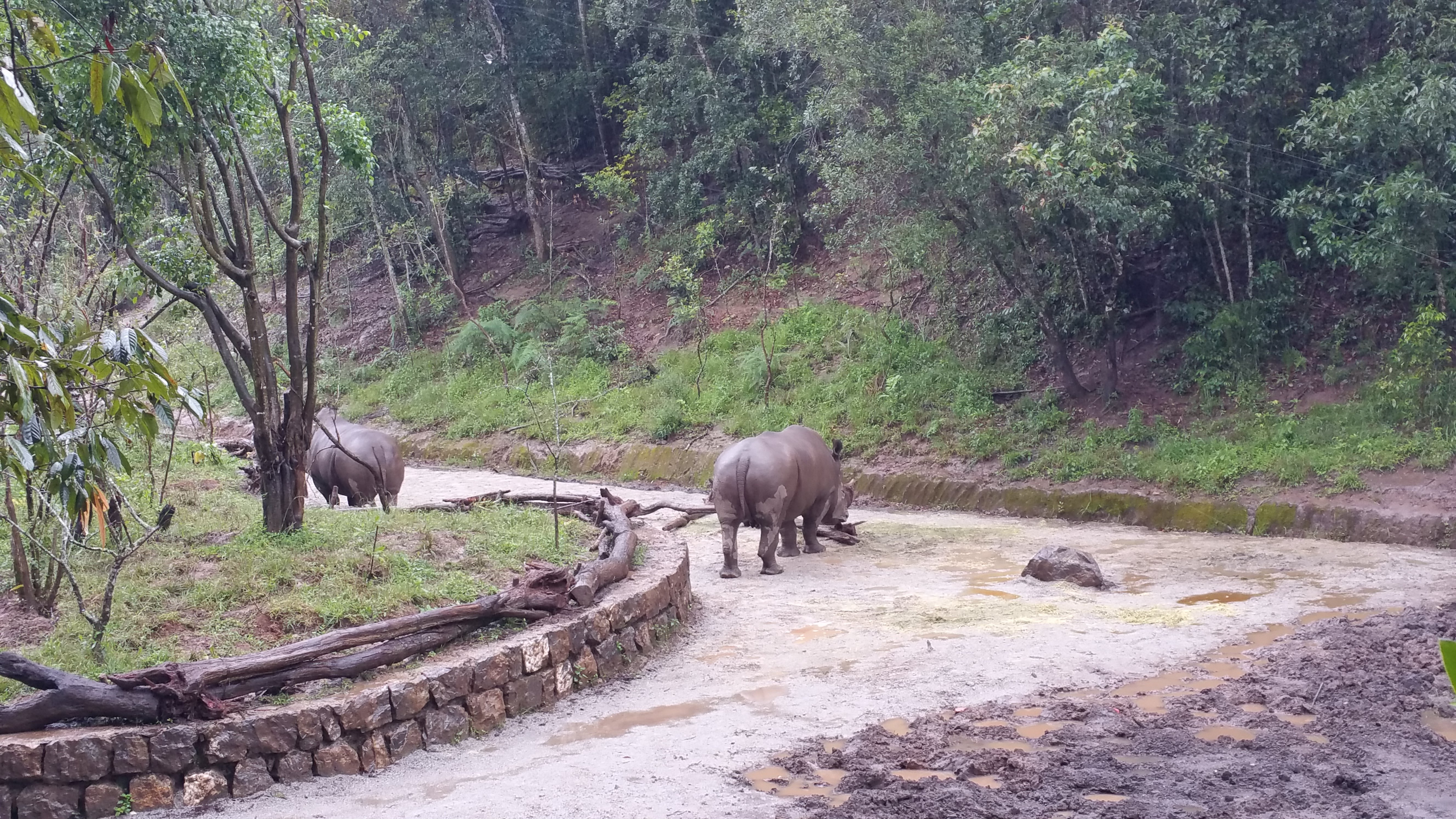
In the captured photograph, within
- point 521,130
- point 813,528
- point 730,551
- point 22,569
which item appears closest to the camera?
point 22,569

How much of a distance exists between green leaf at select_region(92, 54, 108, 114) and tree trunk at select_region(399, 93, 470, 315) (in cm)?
2212

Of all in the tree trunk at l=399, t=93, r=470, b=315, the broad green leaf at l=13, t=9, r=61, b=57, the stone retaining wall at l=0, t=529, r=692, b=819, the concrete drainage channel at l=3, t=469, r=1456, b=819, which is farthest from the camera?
the tree trunk at l=399, t=93, r=470, b=315

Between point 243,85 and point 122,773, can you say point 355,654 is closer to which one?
point 122,773

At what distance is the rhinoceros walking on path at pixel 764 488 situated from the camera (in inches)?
444

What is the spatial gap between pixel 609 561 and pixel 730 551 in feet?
10.3

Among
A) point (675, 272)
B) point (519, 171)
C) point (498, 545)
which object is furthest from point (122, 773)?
point (519, 171)

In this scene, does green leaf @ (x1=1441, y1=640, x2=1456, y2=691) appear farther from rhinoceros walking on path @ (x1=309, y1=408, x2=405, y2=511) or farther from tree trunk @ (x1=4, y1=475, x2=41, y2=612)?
rhinoceros walking on path @ (x1=309, y1=408, x2=405, y2=511)

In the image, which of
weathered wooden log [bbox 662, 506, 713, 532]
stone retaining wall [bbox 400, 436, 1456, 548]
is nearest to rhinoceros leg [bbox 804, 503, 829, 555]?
weathered wooden log [bbox 662, 506, 713, 532]

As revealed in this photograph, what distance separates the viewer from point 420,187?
2742 centimetres

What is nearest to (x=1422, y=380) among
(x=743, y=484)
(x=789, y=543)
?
(x=789, y=543)

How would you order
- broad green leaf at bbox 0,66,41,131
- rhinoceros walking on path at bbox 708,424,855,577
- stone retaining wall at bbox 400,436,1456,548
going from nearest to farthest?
broad green leaf at bbox 0,66,41,131 < rhinoceros walking on path at bbox 708,424,855,577 < stone retaining wall at bbox 400,436,1456,548

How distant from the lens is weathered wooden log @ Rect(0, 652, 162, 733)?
17.3 ft

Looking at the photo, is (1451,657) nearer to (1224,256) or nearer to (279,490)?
(279,490)

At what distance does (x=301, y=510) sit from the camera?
931cm
